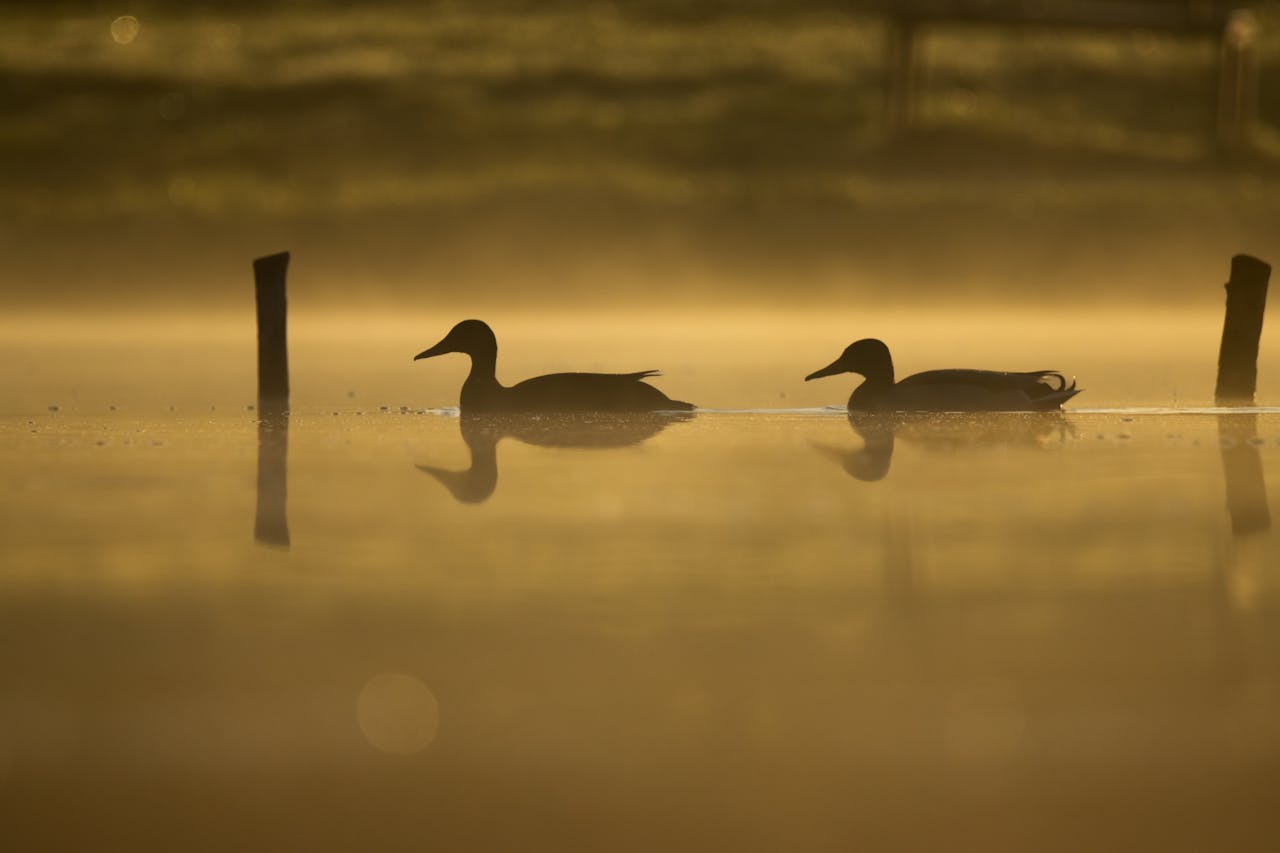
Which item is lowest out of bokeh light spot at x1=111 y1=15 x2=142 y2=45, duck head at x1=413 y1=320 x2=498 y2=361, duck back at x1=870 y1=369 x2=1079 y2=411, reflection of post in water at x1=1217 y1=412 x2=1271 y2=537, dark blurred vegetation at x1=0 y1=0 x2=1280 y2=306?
reflection of post in water at x1=1217 y1=412 x2=1271 y2=537

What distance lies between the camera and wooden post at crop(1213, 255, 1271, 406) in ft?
52.9

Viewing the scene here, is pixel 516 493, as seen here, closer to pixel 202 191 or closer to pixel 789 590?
pixel 789 590

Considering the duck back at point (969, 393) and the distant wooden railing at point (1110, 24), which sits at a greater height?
the distant wooden railing at point (1110, 24)

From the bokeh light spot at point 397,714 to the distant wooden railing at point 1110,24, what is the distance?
2141 centimetres

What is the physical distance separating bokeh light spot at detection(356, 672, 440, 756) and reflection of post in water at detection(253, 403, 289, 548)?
8.34ft

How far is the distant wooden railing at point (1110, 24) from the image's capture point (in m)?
26.1

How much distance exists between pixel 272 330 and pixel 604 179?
605 inches

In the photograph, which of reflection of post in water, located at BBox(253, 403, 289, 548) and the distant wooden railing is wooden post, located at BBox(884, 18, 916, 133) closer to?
the distant wooden railing

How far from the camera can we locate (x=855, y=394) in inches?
576

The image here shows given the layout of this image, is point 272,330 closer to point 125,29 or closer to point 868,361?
point 868,361

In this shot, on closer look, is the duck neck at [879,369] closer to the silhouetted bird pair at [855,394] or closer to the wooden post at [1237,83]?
the silhouetted bird pair at [855,394]

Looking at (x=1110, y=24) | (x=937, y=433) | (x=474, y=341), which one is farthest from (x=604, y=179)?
(x=937, y=433)

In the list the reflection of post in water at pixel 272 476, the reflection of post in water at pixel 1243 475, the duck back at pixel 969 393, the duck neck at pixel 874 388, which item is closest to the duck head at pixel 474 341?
the reflection of post in water at pixel 272 476

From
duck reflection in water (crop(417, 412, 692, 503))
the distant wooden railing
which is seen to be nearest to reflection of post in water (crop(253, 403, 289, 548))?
duck reflection in water (crop(417, 412, 692, 503))
